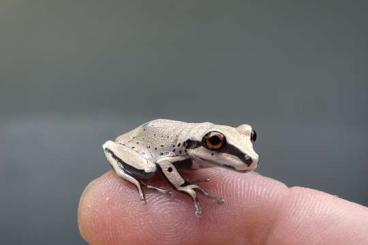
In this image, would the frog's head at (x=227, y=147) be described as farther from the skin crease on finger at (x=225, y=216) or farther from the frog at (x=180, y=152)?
the skin crease on finger at (x=225, y=216)

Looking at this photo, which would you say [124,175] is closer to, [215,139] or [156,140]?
[156,140]

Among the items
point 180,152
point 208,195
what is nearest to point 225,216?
point 208,195

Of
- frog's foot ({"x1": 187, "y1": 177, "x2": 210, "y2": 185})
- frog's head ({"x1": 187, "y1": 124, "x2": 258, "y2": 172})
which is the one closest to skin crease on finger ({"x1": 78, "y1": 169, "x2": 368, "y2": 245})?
frog's foot ({"x1": 187, "y1": 177, "x2": 210, "y2": 185})

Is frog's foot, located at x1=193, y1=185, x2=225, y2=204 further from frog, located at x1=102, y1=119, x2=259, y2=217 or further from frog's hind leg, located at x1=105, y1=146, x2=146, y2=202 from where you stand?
frog's hind leg, located at x1=105, y1=146, x2=146, y2=202

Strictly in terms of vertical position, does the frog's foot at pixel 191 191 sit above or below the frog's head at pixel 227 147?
below

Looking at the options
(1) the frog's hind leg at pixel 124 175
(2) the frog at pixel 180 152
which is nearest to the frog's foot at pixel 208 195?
(2) the frog at pixel 180 152

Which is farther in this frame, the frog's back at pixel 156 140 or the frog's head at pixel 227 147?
the frog's back at pixel 156 140
